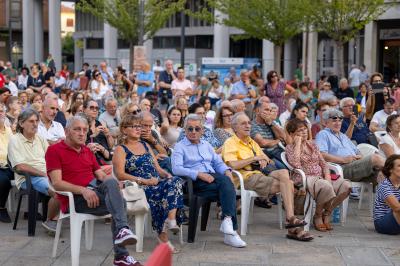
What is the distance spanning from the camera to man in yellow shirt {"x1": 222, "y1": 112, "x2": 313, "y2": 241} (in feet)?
24.7

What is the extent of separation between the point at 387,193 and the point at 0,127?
177 inches

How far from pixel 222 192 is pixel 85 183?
1424 mm

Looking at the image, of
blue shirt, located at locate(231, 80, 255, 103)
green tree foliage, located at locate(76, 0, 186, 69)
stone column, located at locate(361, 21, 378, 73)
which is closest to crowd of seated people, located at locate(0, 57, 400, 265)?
blue shirt, located at locate(231, 80, 255, 103)

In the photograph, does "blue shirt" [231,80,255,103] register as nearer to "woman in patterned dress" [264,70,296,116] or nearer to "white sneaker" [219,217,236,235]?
"woman in patterned dress" [264,70,296,116]

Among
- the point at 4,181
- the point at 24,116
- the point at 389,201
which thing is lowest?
the point at 389,201

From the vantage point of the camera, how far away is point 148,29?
3638cm

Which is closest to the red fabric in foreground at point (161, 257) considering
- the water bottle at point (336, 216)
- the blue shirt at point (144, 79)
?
the water bottle at point (336, 216)

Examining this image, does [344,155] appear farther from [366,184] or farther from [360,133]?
[360,133]

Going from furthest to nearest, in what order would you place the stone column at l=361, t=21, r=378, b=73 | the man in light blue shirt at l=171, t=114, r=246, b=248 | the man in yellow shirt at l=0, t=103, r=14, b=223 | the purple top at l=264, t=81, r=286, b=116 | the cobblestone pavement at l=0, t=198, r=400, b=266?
the stone column at l=361, t=21, r=378, b=73 < the purple top at l=264, t=81, r=286, b=116 < the man in yellow shirt at l=0, t=103, r=14, b=223 < the man in light blue shirt at l=171, t=114, r=246, b=248 < the cobblestone pavement at l=0, t=198, r=400, b=266

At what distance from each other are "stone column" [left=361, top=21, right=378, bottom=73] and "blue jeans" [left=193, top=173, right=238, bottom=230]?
28659mm

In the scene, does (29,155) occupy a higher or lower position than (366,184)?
higher

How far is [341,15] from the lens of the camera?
25.0 metres

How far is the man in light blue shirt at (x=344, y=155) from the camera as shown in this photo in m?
9.00

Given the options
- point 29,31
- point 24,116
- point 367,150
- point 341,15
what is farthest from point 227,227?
point 29,31
